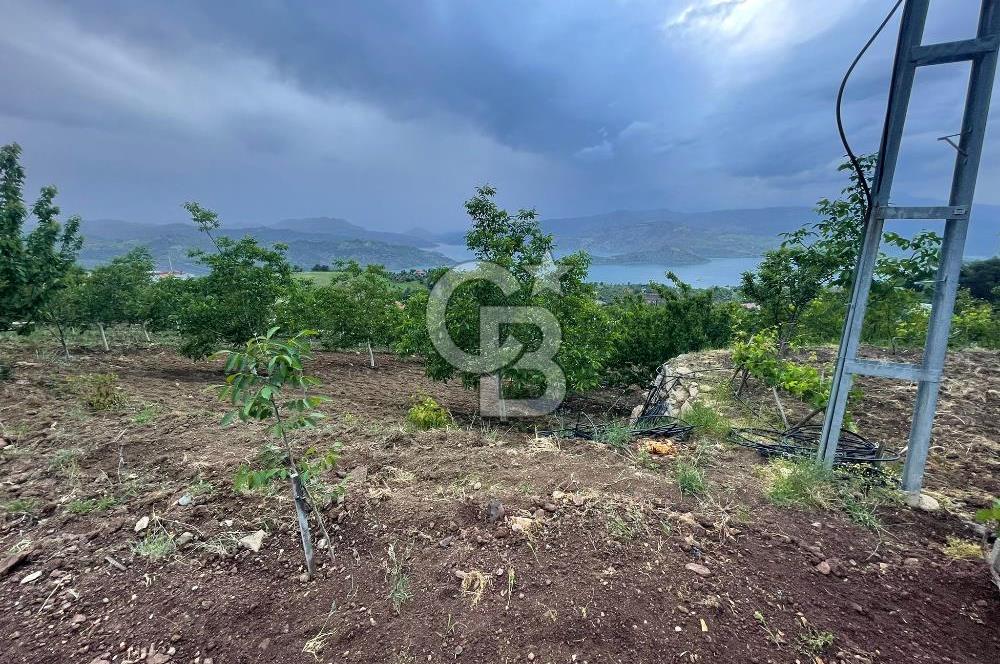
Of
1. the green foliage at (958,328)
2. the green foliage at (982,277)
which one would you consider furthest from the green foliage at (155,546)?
the green foliage at (982,277)

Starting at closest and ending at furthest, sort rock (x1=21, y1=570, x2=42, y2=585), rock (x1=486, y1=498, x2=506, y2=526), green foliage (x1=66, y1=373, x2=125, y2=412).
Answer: rock (x1=21, y1=570, x2=42, y2=585), rock (x1=486, y1=498, x2=506, y2=526), green foliage (x1=66, y1=373, x2=125, y2=412)

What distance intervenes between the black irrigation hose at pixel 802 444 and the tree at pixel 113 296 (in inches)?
747

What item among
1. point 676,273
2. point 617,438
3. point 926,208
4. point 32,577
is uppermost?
point 676,273

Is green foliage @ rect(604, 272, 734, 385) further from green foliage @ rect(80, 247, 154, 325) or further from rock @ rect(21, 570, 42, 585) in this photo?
green foliage @ rect(80, 247, 154, 325)

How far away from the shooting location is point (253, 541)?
8.95 ft

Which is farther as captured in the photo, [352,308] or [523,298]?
[352,308]

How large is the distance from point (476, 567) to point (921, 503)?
3765 mm

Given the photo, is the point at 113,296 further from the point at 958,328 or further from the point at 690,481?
the point at 958,328

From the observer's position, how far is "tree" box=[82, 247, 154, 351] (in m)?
14.3

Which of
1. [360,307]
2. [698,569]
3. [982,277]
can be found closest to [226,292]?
[360,307]

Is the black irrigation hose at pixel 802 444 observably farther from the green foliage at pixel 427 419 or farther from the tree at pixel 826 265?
the green foliage at pixel 427 419

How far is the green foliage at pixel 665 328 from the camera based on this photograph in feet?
41.7

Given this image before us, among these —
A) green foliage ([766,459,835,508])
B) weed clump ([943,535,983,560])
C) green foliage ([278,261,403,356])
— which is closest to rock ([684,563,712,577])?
green foliage ([766,459,835,508])

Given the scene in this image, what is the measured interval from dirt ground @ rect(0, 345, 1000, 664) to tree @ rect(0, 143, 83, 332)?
4.46m
